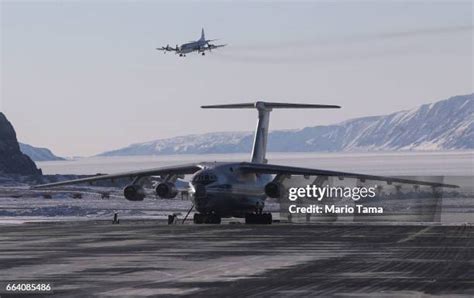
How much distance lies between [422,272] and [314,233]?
71.4ft

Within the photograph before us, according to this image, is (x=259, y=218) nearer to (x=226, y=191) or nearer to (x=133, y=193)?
(x=226, y=191)

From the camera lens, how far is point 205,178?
2589 inches

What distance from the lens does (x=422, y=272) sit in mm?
30547

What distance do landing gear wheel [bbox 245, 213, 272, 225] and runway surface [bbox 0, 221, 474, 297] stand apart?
562 inches

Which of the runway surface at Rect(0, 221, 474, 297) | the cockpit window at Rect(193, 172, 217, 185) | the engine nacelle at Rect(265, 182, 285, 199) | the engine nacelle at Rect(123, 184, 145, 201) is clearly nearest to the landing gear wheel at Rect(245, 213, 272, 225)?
the engine nacelle at Rect(265, 182, 285, 199)

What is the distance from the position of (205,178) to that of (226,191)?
1402 mm

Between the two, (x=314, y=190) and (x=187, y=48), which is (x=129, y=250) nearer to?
(x=314, y=190)

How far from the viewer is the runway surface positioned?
2655 centimetres

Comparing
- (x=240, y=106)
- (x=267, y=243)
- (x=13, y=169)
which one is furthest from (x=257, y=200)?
(x=13, y=169)

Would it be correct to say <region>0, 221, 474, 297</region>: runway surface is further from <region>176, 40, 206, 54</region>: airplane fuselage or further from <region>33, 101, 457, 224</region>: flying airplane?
<region>176, 40, 206, 54</region>: airplane fuselage

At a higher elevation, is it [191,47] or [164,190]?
[191,47]

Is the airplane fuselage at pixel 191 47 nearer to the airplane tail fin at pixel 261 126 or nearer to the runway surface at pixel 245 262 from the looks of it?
the airplane tail fin at pixel 261 126

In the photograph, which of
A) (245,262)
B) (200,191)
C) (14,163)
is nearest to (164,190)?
(200,191)

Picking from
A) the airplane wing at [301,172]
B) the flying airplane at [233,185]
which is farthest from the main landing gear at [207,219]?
the airplane wing at [301,172]
